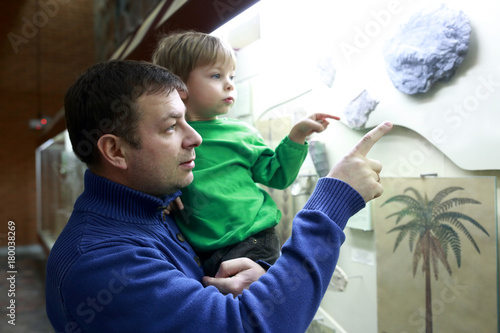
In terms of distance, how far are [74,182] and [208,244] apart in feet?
16.6

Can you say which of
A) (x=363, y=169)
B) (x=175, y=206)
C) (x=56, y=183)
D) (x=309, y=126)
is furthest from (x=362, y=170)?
(x=56, y=183)

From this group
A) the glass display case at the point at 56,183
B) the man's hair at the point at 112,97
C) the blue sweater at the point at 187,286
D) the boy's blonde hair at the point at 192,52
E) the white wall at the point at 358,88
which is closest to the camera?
the blue sweater at the point at 187,286

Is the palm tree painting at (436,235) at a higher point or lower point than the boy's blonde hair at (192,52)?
lower

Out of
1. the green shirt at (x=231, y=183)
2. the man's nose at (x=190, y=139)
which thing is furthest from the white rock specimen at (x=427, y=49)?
the man's nose at (x=190, y=139)

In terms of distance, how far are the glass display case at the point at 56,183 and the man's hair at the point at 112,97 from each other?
163 inches

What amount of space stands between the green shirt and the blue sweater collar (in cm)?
24

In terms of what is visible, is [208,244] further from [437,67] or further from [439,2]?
[439,2]

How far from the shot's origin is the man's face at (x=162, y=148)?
106cm

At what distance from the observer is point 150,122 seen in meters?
1.07

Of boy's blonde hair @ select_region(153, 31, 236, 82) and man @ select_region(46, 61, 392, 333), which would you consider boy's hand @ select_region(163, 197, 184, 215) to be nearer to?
man @ select_region(46, 61, 392, 333)

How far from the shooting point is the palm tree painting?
49.0 inches

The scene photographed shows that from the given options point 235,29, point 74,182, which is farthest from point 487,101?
point 74,182

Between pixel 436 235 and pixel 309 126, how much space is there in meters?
0.57

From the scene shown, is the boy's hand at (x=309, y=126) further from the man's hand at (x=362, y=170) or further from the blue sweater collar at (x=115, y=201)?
the blue sweater collar at (x=115, y=201)
